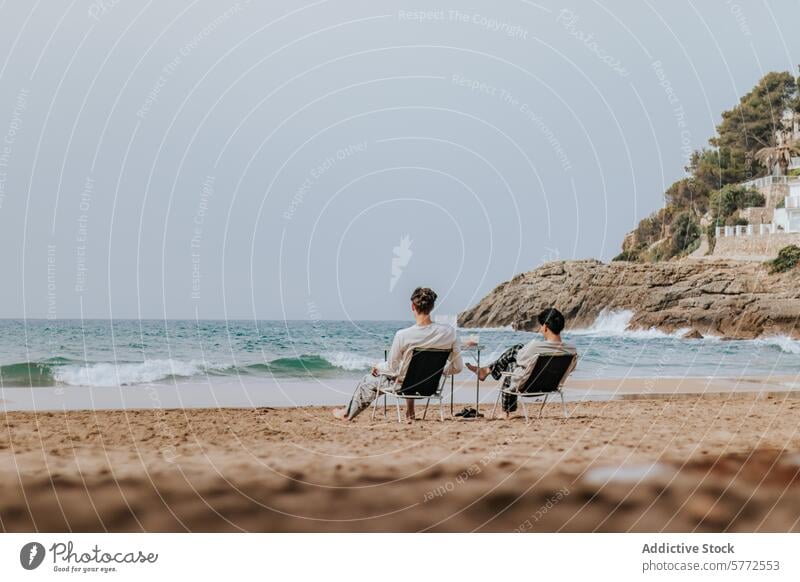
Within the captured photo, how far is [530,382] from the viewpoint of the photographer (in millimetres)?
7941

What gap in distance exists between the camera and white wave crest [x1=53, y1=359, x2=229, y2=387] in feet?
54.5

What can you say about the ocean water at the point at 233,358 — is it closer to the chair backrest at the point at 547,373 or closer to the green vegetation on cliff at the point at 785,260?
the chair backrest at the point at 547,373

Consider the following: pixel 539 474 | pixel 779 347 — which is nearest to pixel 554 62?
pixel 539 474

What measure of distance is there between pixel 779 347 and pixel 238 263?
768 inches

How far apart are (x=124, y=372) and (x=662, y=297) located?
33.9 metres

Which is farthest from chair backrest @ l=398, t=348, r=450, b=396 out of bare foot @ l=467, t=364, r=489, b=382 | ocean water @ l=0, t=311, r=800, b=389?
ocean water @ l=0, t=311, r=800, b=389

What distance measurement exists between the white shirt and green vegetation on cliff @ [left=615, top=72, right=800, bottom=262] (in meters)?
48.9

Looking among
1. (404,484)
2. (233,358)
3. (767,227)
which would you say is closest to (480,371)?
(404,484)

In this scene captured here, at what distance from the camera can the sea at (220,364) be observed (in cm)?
1403

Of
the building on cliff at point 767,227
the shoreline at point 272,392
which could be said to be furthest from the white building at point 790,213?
the shoreline at point 272,392

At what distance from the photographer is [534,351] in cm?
789

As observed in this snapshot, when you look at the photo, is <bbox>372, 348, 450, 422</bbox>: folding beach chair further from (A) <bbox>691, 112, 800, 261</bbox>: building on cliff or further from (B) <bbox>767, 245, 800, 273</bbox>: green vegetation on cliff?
(A) <bbox>691, 112, 800, 261</bbox>: building on cliff

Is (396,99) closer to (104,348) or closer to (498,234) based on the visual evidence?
(498,234)

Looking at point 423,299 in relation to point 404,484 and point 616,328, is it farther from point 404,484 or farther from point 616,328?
point 616,328
